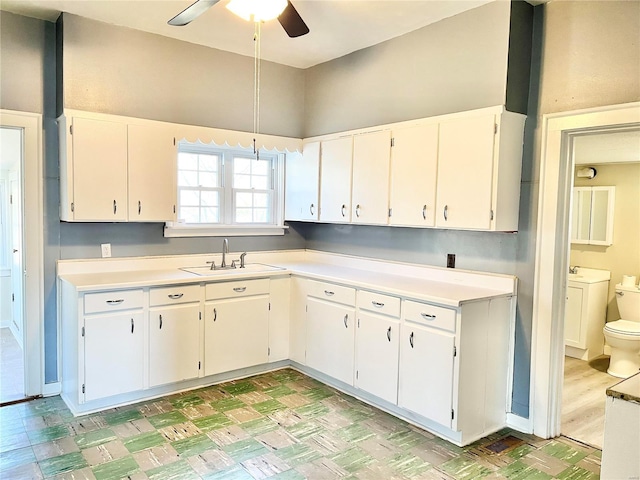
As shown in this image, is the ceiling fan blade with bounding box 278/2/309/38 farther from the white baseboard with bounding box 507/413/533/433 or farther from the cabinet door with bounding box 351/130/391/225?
the white baseboard with bounding box 507/413/533/433

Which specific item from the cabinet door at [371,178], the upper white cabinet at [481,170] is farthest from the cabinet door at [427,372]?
the cabinet door at [371,178]

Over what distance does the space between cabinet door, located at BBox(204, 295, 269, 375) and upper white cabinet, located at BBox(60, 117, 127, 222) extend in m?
1.08

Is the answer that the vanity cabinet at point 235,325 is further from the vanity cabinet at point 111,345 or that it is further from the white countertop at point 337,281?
the vanity cabinet at point 111,345

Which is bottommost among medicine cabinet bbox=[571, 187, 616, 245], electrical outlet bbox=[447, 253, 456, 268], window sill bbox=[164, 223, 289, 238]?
electrical outlet bbox=[447, 253, 456, 268]

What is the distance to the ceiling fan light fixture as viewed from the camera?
8.70ft

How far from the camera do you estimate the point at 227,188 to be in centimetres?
463

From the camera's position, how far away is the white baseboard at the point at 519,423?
320 centimetres

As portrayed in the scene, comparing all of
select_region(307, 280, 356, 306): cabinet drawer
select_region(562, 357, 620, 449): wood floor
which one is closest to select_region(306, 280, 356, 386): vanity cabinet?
select_region(307, 280, 356, 306): cabinet drawer

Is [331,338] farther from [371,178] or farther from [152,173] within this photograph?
[152,173]

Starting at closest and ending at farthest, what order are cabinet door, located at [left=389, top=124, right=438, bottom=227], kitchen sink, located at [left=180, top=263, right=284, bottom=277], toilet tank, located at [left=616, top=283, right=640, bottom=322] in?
cabinet door, located at [left=389, top=124, right=438, bottom=227] < kitchen sink, located at [left=180, top=263, right=284, bottom=277] < toilet tank, located at [left=616, top=283, right=640, bottom=322]

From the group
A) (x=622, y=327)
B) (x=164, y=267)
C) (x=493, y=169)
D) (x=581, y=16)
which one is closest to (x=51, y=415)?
(x=164, y=267)

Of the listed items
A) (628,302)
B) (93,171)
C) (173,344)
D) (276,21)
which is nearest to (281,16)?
(276,21)

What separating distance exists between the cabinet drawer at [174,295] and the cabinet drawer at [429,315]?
1.62 m

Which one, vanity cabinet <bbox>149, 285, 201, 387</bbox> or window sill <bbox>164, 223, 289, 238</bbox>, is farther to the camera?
window sill <bbox>164, 223, 289, 238</bbox>
